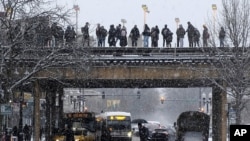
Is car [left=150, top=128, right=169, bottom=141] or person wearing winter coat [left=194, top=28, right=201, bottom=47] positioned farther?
car [left=150, top=128, right=169, bottom=141]

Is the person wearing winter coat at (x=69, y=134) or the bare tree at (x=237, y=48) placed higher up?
the bare tree at (x=237, y=48)

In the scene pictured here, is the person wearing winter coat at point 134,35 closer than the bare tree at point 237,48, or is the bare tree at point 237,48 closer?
the bare tree at point 237,48

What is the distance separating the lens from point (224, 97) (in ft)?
138

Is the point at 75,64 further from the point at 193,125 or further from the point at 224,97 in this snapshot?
the point at 193,125

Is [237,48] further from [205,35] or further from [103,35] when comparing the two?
[103,35]

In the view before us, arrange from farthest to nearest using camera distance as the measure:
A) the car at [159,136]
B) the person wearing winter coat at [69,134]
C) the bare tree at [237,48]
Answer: the car at [159,136], the person wearing winter coat at [69,134], the bare tree at [237,48]

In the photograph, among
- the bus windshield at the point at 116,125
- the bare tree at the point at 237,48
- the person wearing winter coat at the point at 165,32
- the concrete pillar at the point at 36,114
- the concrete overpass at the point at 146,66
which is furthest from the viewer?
the bus windshield at the point at 116,125

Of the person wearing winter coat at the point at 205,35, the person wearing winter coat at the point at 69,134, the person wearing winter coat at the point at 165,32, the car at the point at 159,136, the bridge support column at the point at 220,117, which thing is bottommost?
the car at the point at 159,136

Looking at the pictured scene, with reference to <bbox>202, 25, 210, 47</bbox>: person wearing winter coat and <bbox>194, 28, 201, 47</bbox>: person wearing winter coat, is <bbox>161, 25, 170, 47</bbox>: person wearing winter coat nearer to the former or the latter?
<bbox>194, 28, 201, 47</bbox>: person wearing winter coat

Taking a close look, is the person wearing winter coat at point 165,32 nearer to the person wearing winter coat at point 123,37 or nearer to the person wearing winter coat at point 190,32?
the person wearing winter coat at point 190,32

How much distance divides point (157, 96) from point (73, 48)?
13245 centimetres

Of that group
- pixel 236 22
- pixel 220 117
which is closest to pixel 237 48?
pixel 236 22

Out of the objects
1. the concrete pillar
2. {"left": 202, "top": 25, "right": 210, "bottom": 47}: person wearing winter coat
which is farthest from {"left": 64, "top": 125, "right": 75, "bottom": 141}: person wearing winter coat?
{"left": 202, "top": 25, "right": 210, "bottom": 47}: person wearing winter coat

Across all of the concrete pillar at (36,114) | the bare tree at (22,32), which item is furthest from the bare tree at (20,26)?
the concrete pillar at (36,114)
